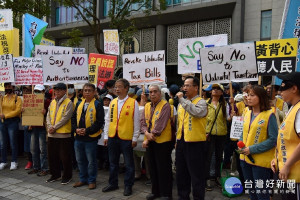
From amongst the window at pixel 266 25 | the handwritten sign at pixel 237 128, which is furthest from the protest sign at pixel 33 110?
the window at pixel 266 25

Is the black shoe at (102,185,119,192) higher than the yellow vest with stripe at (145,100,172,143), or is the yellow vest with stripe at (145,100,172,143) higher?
the yellow vest with stripe at (145,100,172,143)

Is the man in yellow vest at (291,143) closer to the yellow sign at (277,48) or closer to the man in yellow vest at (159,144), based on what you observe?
the yellow sign at (277,48)

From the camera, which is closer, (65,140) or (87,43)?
(65,140)

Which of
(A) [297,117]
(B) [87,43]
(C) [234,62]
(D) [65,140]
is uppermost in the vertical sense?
(B) [87,43]

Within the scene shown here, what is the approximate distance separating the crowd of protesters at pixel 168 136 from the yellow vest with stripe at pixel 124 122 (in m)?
0.02

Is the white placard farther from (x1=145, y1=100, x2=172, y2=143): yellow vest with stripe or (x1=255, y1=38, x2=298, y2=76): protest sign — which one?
(x1=255, y1=38, x2=298, y2=76): protest sign

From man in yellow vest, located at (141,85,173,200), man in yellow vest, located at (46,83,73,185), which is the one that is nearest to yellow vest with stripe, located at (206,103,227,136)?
man in yellow vest, located at (141,85,173,200)

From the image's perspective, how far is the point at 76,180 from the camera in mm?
5652

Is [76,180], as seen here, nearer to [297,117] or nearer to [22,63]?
[22,63]

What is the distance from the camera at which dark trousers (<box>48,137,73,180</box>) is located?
17.9 feet

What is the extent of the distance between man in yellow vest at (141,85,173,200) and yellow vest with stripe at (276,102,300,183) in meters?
2.11

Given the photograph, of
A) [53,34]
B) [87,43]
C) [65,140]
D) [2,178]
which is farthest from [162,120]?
[53,34]

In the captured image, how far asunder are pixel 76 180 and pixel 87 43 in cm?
2065

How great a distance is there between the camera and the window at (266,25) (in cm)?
1636
